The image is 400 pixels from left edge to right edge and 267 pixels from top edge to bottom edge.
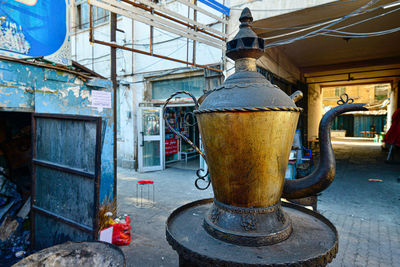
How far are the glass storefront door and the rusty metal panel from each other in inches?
179

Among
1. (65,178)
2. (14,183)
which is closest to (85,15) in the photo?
(14,183)

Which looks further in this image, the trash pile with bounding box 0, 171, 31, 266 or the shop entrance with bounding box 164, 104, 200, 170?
the shop entrance with bounding box 164, 104, 200, 170

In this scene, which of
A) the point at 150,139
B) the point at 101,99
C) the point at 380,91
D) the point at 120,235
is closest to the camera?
the point at 120,235

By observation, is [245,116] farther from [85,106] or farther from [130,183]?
[130,183]

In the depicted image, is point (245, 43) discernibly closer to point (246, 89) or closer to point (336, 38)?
point (246, 89)

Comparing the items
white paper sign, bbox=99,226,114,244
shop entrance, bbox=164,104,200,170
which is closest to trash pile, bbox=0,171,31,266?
white paper sign, bbox=99,226,114,244

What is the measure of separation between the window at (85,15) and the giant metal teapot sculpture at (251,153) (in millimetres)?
9100

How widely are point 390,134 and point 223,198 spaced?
898cm

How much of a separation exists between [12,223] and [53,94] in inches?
83.1

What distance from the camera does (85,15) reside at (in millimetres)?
9188

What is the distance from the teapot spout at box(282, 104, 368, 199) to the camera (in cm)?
132

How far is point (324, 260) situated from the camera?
107cm

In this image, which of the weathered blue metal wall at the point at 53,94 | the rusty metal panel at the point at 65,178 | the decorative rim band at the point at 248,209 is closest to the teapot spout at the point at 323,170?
the decorative rim band at the point at 248,209

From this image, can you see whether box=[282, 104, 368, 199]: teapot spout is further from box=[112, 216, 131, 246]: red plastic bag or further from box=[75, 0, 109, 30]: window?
box=[75, 0, 109, 30]: window
